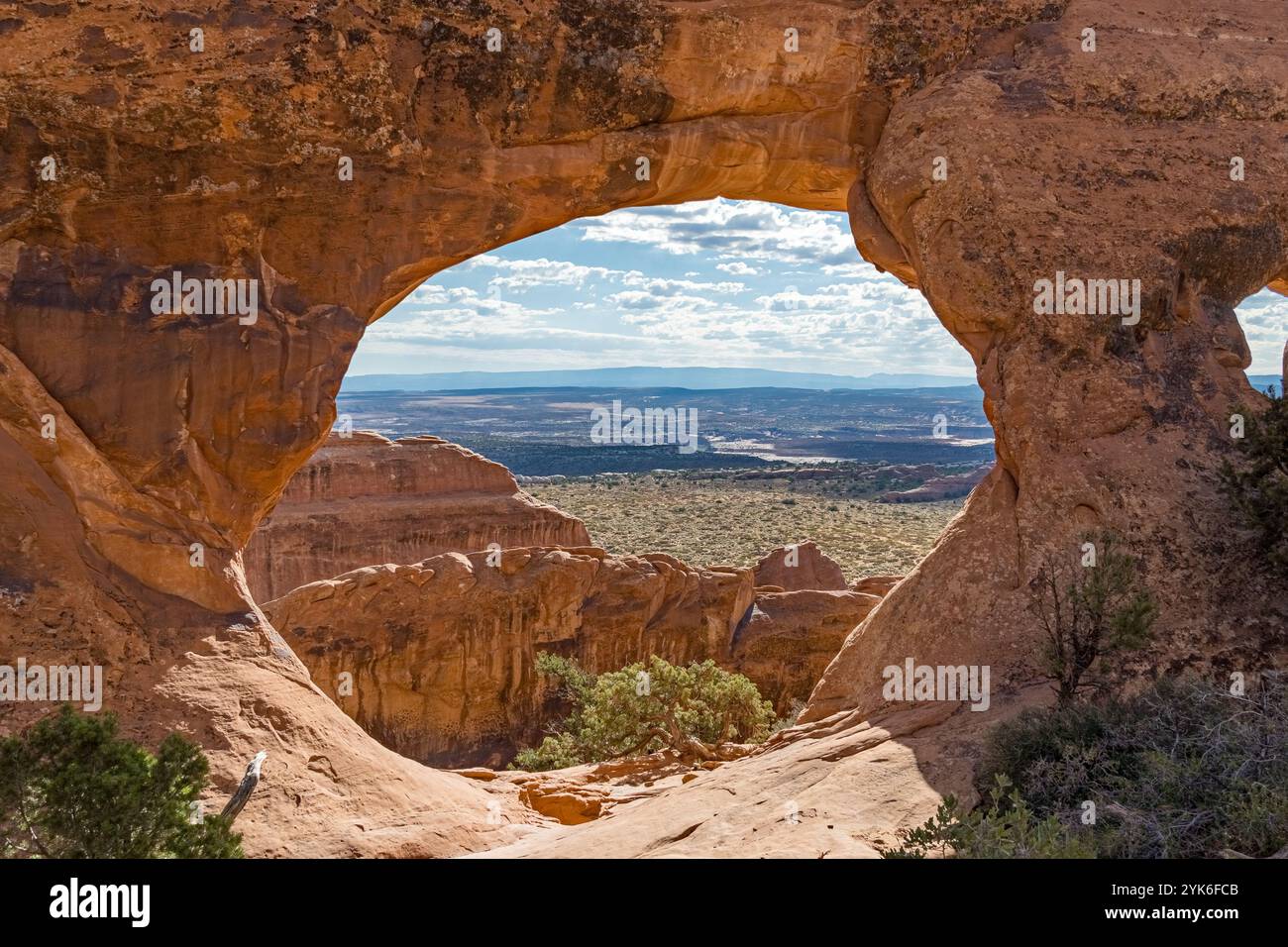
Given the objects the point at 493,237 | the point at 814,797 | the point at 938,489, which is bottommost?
the point at 938,489

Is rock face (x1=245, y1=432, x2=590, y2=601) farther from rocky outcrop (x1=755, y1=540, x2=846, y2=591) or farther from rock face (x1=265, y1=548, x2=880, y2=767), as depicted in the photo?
rock face (x1=265, y1=548, x2=880, y2=767)

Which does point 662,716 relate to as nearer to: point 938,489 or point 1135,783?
point 1135,783

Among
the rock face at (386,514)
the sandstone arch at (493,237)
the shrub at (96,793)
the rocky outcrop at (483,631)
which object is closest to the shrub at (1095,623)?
the sandstone arch at (493,237)

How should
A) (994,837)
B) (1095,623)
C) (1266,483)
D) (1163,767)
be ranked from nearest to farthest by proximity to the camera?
(994,837) < (1163,767) < (1095,623) < (1266,483)

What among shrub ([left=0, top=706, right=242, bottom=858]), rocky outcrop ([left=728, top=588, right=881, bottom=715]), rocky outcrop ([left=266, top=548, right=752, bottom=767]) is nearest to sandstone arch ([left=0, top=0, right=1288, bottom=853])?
shrub ([left=0, top=706, right=242, bottom=858])

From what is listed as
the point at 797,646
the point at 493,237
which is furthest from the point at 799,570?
the point at 493,237

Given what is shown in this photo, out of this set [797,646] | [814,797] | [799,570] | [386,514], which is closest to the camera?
[814,797]

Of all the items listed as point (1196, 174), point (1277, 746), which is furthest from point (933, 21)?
point (1277, 746)
